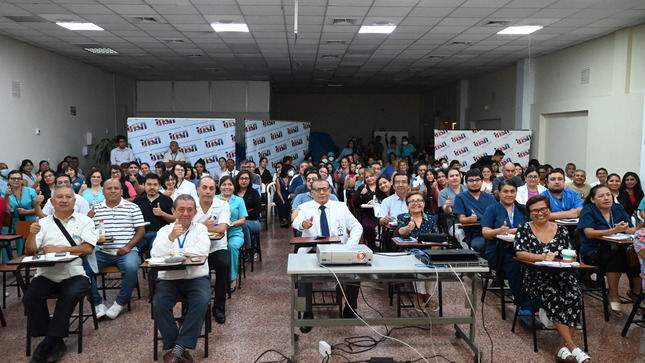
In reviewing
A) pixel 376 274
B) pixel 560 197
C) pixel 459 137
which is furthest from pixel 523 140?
pixel 376 274

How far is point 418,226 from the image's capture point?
4.93m

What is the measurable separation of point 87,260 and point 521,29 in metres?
7.69

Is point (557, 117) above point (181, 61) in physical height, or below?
below

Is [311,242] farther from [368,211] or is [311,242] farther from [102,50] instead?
[102,50]

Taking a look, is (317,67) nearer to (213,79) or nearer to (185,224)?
(213,79)

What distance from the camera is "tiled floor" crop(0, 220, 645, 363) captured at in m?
3.71

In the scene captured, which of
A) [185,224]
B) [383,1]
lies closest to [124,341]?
[185,224]

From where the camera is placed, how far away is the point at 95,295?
14.9 ft

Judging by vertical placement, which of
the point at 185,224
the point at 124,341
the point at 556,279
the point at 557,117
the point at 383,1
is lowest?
the point at 124,341

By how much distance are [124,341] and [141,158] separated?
8.47 meters

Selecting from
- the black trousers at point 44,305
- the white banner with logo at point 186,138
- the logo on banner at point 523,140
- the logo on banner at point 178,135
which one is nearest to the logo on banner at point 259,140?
the white banner with logo at point 186,138

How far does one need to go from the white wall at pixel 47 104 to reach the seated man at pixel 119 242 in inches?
222

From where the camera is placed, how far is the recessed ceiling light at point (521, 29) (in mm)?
8570

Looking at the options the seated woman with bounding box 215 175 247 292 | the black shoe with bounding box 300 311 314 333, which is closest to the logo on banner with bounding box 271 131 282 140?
the seated woman with bounding box 215 175 247 292
